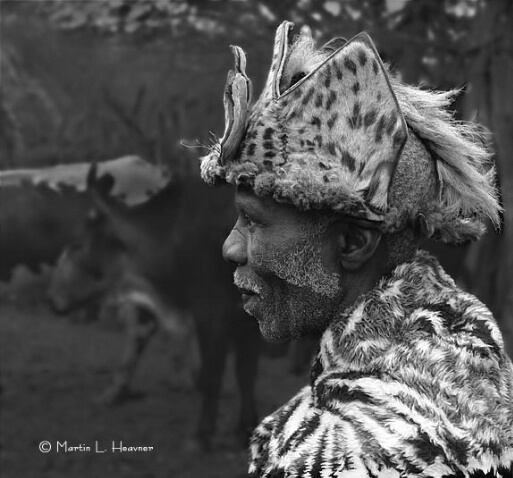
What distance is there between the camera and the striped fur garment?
146cm

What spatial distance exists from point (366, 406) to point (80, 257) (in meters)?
2.72

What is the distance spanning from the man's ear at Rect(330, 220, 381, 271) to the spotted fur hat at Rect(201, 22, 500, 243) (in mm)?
50

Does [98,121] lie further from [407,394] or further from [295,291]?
[407,394]

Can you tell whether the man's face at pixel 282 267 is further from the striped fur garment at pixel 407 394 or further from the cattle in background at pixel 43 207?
the cattle in background at pixel 43 207

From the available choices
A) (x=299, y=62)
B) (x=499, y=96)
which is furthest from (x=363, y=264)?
(x=499, y=96)

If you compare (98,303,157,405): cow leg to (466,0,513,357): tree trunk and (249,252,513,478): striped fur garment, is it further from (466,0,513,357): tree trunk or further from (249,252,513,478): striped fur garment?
(249,252,513,478): striped fur garment

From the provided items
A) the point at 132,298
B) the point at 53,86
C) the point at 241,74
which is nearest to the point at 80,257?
the point at 132,298

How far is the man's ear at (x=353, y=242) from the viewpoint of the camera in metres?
1.71

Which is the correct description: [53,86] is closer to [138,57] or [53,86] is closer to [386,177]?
[138,57]

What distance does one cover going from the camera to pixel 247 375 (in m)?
4.15

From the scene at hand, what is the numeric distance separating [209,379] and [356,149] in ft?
8.68

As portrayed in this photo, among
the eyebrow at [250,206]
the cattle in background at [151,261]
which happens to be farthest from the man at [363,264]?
the cattle in background at [151,261]

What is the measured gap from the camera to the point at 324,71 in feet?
5.47

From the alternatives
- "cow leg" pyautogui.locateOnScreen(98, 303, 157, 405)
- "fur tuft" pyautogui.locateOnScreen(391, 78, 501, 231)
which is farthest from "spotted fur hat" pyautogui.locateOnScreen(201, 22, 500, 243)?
"cow leg" pyautogui.locateOnScreen(98, 303, 157, 405)
